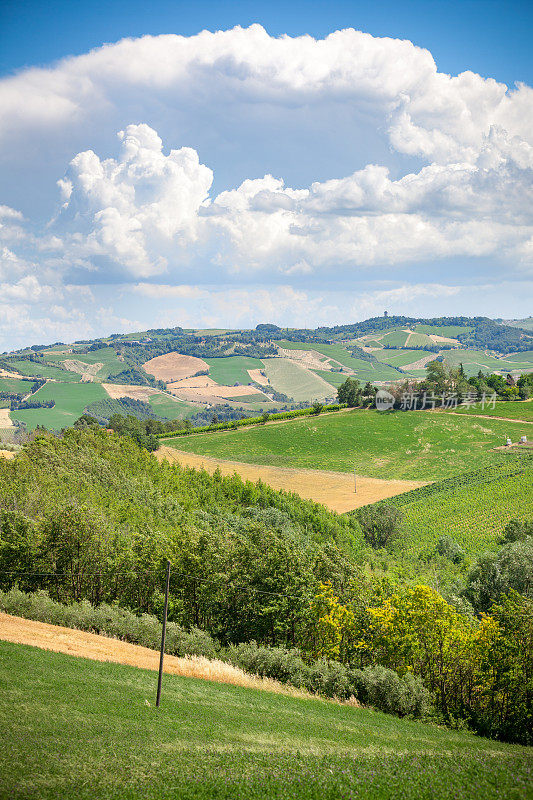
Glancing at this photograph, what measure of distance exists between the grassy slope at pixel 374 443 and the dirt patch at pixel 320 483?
3728 millimetres

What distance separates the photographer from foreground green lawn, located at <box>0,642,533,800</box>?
16.4 meters

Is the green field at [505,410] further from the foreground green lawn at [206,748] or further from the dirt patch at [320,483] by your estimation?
the foreground green lawn at [206,748]

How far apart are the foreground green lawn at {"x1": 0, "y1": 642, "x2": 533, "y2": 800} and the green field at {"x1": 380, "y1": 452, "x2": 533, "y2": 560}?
49.0 metres

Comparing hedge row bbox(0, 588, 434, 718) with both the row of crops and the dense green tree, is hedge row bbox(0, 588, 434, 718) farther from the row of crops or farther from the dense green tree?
the dense green tree

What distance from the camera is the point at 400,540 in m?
76.1

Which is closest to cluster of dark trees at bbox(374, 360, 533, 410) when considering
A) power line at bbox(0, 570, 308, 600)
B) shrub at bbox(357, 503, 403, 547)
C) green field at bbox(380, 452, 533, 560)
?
green field at bbox(380, 452, 533, 560)

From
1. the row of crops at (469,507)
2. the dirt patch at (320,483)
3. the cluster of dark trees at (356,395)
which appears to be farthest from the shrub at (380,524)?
the cluster of dark trees at (356,395)

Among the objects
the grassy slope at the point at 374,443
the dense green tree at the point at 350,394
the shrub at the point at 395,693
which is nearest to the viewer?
the shrub at the point at 395,693

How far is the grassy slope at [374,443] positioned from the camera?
112 m

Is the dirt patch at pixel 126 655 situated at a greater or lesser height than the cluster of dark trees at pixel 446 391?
lesser

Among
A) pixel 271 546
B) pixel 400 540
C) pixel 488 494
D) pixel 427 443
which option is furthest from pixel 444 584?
pixel 427 443

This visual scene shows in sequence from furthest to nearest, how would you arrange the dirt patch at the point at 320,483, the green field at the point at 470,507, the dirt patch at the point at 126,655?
the dirt patch at the point at 320,483, the green field at the point at 470,507, the dirt patch at the point at 126,655

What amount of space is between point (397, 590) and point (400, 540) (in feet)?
135

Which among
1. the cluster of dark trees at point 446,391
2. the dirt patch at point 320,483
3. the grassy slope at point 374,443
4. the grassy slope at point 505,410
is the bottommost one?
the dirt patch at point 320,483
